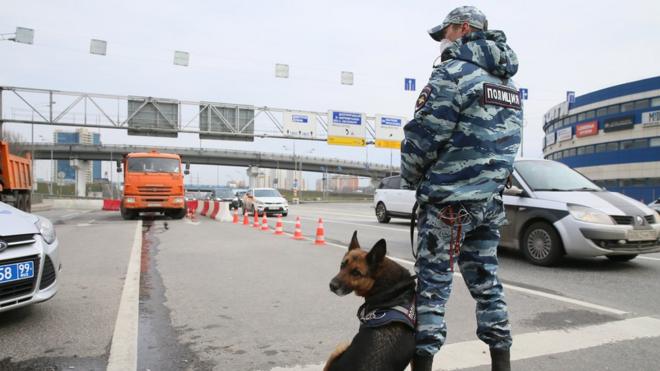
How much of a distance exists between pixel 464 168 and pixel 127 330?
Answer: 3.03 meters

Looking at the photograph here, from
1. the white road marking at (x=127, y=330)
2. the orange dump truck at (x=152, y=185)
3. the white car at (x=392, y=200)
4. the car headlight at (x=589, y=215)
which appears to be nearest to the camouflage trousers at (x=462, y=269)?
the white road marking at (x=127, y=330)

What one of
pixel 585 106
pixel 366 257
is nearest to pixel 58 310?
pixel 366 257

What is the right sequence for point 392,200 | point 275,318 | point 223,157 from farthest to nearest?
1. point 223,157
2. point 392,200
3. point 275,318

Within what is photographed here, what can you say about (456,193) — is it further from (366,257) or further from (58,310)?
(58,310)

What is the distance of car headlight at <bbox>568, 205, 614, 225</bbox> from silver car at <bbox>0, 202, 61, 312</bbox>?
6.46m

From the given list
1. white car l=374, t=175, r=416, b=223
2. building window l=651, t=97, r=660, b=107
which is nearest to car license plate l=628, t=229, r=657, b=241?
white car l=374, t=175, r=416, b=223

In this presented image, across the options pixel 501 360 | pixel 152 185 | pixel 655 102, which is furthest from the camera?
pixel 655 102

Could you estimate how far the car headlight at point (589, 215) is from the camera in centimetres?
626

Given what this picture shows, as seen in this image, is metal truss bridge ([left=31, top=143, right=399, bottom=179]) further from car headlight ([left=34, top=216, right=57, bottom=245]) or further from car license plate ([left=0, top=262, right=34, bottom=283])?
→ car license plate ([left=0, top=262, right=34, bottom=283])

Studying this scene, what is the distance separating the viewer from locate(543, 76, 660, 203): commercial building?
48906mm

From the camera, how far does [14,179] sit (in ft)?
44.2

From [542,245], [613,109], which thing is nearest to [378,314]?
[542,245]

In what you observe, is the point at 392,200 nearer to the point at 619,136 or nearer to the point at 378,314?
the point at 378,314

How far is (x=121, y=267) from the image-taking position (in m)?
6.80
